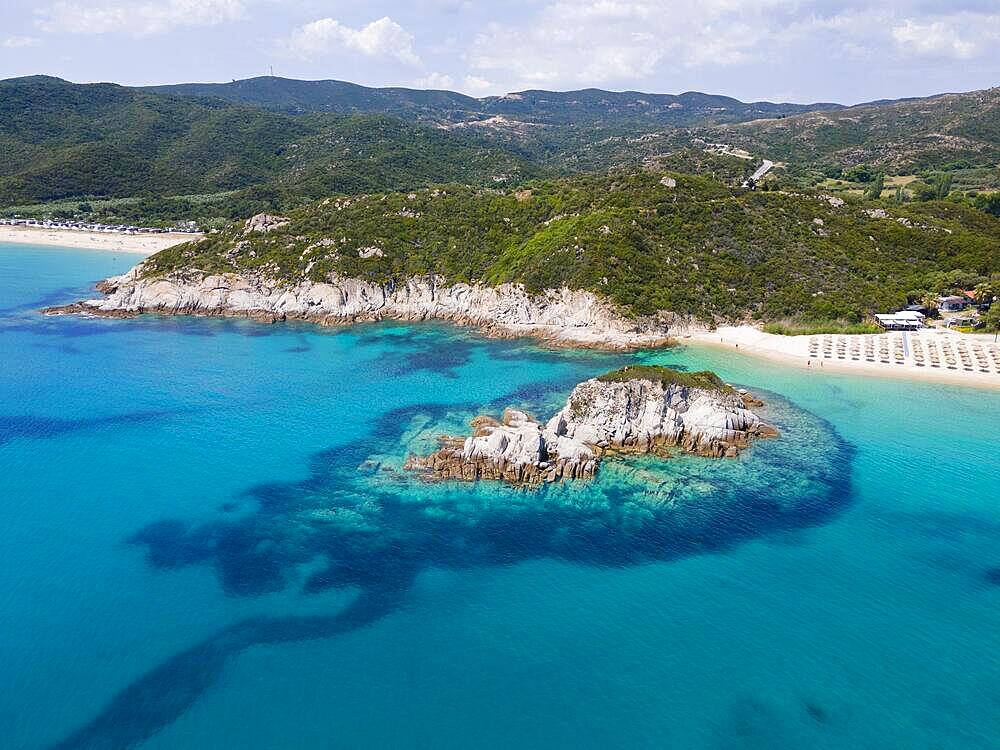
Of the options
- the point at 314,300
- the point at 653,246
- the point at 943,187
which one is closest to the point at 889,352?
the point at 653,246

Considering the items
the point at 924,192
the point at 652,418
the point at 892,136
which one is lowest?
the point at 652,418

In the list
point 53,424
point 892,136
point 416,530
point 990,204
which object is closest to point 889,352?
point 416,530

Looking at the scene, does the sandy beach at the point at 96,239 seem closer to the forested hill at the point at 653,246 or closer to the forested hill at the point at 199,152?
the forested hill at the point at 199,152

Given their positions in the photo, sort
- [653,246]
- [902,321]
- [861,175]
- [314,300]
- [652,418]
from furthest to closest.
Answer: [861,175] < [314,300] < [653,246] < [902,321] < [652,418]

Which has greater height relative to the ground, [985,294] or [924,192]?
[924,192]

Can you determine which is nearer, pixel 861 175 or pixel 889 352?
pixel 889 352

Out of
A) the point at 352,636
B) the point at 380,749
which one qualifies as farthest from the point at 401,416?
the point at 380,749

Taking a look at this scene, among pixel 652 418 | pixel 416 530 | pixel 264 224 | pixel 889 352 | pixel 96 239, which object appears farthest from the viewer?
pixel 96 239

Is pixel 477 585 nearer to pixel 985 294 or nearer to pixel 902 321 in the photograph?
pixel 902 321
